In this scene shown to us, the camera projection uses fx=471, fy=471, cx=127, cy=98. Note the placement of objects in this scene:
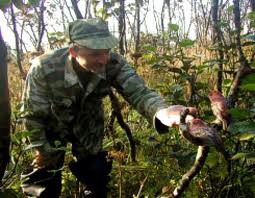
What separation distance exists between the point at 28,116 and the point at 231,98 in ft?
3.80

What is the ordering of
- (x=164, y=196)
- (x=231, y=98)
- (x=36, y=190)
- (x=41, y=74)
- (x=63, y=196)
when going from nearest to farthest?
(x=231, y=98)
(x=164, y=196)
(x=41, y=74)
(x=36, y=190)
(x=63, y=196)

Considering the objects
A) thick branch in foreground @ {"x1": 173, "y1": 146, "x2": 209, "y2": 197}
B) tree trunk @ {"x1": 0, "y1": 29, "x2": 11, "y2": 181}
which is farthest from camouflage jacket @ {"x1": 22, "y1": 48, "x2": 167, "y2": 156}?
tree trunk @ {"x1": 0, "y1": 29, "x2": 11, "y2": 181}

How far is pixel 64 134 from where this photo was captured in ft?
8.60

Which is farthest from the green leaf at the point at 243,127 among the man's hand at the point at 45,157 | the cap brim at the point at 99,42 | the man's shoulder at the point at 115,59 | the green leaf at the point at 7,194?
the man's hand at the point at 45,157

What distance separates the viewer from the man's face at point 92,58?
2197mm

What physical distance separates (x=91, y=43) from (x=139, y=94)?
0.34m

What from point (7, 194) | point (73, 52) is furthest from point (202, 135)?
point (73, 52)

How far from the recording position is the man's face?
2.20 metres

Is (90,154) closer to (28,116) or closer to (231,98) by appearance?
(28,116)

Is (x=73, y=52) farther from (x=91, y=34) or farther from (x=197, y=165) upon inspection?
(x=197, y=165)

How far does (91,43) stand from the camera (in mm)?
2191

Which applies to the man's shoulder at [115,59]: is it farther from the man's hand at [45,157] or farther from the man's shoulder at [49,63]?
the man's hand at [45,157]

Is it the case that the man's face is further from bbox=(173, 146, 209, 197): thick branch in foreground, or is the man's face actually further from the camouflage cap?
bbox=(173, 146, 209, 197): thick branch in foreground

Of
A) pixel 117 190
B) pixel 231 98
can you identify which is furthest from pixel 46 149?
pixel 231 98
